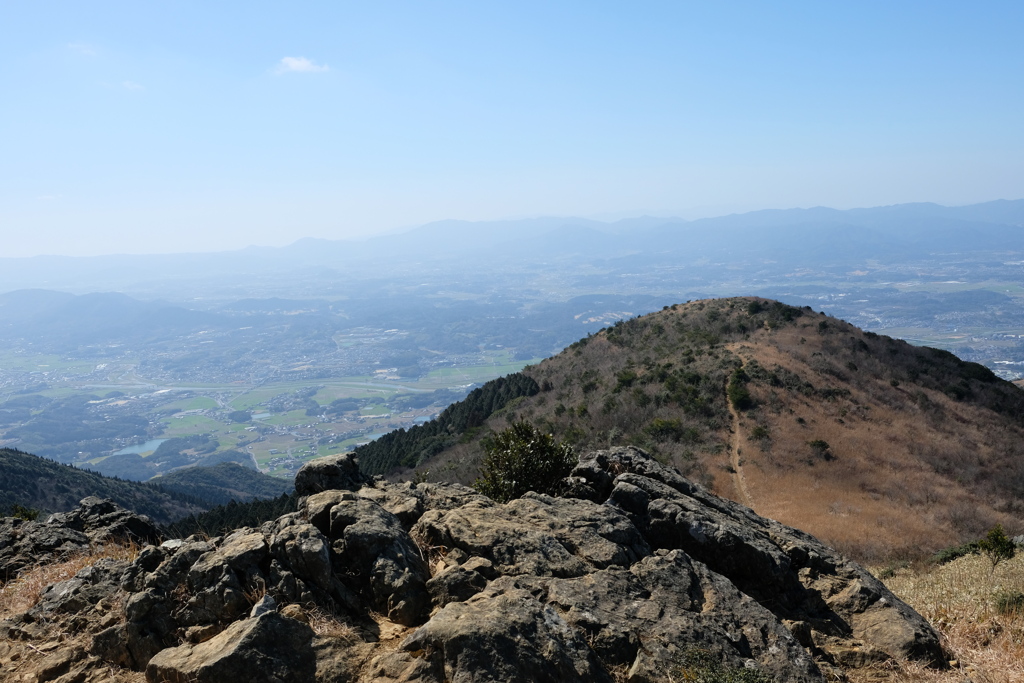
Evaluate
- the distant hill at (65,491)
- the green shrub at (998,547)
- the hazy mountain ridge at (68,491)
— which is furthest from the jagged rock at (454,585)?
the distant hill at (65,491)

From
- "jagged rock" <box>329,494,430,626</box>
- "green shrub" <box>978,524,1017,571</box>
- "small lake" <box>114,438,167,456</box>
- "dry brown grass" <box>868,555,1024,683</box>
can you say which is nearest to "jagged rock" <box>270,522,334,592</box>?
"jagged rock" <box>329,494,430,626</box>

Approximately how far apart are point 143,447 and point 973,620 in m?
141

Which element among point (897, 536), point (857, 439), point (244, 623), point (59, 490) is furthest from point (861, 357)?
point (59, 490)

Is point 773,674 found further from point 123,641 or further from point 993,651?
point 123,641

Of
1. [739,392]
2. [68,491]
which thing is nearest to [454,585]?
[739,392]

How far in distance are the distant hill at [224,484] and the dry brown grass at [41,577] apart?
54.7 m

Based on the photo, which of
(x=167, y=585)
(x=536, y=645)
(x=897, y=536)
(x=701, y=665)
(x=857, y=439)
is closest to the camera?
(x=536, y=645)

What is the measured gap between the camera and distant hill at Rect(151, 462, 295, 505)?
62391 millimetres

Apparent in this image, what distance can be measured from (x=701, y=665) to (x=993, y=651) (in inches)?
191

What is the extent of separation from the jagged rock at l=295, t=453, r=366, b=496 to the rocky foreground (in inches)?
67.8

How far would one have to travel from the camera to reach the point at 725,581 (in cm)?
703

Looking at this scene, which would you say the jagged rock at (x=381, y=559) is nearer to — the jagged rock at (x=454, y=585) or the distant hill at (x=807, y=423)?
the jagged rock at (x=454, y=585)

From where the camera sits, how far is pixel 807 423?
29547 millimetres

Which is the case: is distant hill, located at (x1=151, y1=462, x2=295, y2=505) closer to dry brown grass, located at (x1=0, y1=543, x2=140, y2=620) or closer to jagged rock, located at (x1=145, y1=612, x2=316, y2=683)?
dry brown grass, located at (x1=0, y1=543, x2=140, y2=620)
